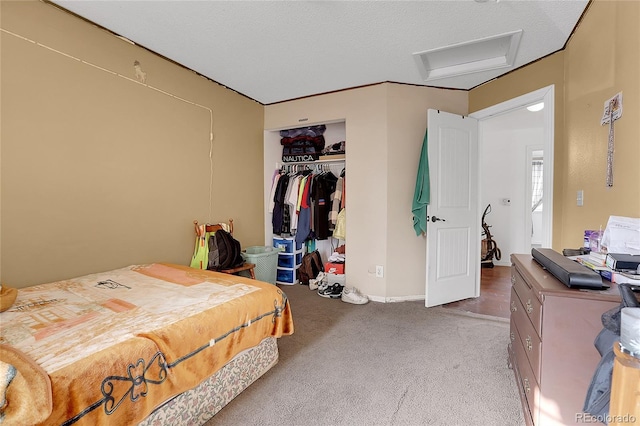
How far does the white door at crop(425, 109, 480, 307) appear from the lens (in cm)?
302

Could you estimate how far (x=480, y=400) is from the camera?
63.5 inches

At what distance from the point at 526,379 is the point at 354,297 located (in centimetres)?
185

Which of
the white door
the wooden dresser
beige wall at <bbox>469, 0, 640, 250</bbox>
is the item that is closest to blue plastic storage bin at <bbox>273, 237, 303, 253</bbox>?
the white door

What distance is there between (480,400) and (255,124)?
3.51 meters

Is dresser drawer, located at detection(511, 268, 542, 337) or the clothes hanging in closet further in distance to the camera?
the clothes hanging in closet

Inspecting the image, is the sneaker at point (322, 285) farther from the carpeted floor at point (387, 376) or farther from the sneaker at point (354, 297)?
the carpeted floor at point (387, 376)

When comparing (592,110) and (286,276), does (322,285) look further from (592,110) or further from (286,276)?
(592,110)

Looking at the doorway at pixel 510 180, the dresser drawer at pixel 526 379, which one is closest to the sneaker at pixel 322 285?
the dresser drawer at pixel 526 379

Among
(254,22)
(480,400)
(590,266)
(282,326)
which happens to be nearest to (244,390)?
(282,326)

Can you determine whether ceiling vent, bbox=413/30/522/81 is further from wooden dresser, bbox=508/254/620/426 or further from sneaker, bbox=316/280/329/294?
sneaker, bbox=316/280/329/294

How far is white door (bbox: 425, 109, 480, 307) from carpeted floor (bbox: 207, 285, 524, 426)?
470 millimetres

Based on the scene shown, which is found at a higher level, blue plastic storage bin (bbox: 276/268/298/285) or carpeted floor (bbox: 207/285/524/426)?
blue plastic storage bin (bbox: 276/268/298/285)

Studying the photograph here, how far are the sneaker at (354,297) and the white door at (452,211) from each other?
0.66m

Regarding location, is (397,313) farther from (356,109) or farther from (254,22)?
(254,22)
